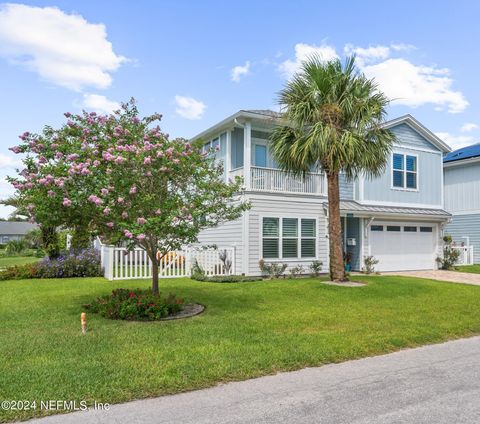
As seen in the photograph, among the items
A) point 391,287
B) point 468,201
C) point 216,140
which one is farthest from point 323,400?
point 468,201

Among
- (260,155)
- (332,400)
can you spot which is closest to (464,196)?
(260,155)

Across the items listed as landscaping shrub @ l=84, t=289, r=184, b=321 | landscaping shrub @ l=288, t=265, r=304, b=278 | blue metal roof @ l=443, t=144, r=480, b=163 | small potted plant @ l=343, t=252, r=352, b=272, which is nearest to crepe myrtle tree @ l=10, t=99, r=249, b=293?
landscaping shrub @ l=84, t=289, r=184, b=321

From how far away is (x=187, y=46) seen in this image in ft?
46.0

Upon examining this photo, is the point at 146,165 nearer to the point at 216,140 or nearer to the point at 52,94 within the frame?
the point at 52,94

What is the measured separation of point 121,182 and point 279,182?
377 inches

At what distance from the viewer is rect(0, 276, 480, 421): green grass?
4.65m

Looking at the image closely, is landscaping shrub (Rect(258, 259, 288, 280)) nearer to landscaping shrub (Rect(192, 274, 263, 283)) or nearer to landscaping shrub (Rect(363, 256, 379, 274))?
landscaping shrub (Rect(192, 274, 263, 283))

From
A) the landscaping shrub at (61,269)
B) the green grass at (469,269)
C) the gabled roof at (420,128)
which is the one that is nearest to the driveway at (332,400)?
the landscaping shrub at (61,269)

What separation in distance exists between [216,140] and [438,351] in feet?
44.3

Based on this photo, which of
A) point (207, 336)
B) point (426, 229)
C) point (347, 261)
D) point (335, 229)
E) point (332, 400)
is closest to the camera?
point (332, 400)

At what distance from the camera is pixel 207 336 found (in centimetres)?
662

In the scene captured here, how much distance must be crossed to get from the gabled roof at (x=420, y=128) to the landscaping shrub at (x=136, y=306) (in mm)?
14207

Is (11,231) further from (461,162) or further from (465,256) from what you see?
(465,256)

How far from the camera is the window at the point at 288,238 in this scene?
1572cm
